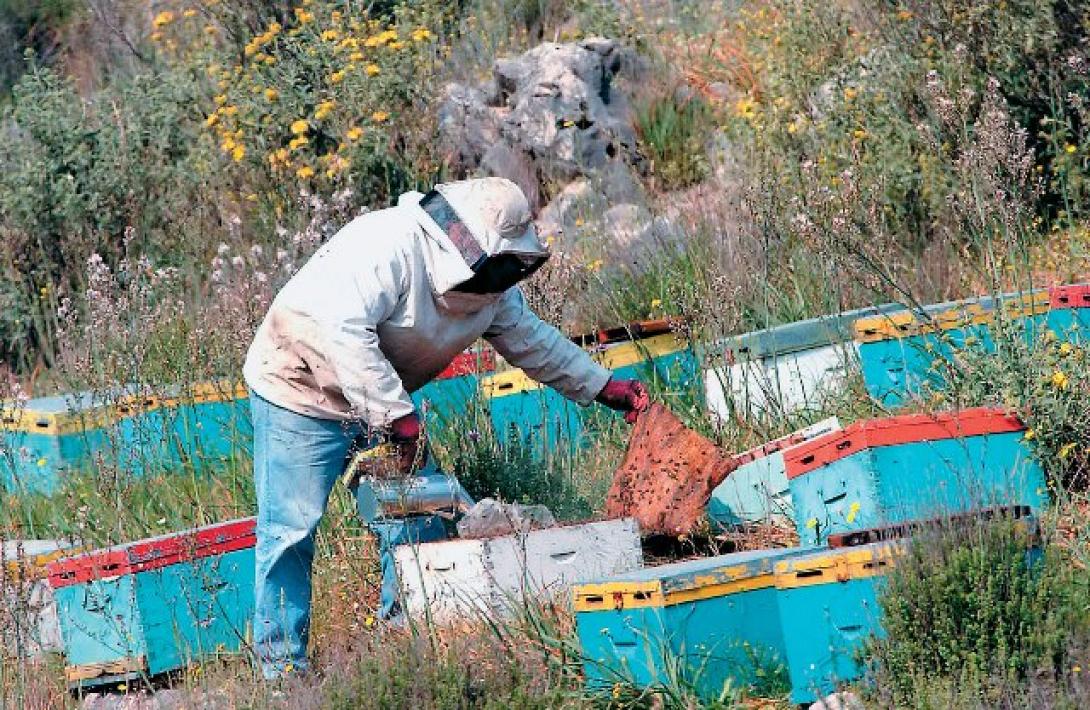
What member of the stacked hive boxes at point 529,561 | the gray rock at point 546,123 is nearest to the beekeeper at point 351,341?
the stacked hive boxes at point 529,561

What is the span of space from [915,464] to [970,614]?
952mm

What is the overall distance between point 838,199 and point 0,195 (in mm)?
7253

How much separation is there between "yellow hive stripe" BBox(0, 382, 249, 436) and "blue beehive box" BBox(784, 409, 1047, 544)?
3151 mm

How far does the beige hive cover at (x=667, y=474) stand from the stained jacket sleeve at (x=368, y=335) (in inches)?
42.4

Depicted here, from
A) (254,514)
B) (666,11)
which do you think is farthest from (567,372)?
(666,11)

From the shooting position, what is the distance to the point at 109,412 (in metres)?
7.88

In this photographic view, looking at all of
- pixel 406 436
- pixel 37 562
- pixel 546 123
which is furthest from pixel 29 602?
pixel 546 123

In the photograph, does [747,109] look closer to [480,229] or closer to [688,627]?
[480,229]

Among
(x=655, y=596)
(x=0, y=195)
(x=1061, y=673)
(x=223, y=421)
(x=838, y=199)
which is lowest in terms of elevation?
(x=1061, y=673)

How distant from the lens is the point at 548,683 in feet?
16.8

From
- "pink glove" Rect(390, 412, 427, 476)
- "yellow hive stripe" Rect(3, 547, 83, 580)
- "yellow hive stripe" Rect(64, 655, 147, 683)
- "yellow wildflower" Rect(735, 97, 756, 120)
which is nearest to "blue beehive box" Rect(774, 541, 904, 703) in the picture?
"pink glove" Rect(390, 412, 427, 476)

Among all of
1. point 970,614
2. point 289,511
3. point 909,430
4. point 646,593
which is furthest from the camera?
point 289,511

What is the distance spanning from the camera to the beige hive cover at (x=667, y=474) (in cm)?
617

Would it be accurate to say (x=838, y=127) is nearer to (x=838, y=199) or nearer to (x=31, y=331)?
(x=838, y=199)
